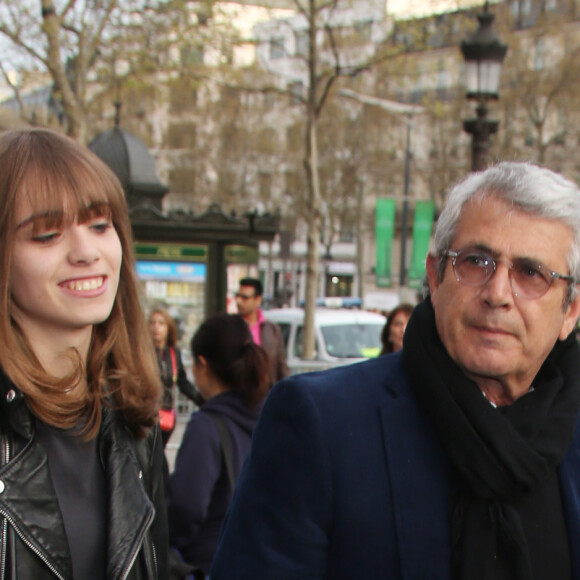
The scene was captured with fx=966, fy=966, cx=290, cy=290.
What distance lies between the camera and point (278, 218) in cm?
1435

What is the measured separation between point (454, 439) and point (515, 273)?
1.30 feet

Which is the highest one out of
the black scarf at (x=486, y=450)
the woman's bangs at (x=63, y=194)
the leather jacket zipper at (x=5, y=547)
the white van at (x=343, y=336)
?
the woman's bangs at (x=63, y=194)

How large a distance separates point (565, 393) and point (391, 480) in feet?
1.57

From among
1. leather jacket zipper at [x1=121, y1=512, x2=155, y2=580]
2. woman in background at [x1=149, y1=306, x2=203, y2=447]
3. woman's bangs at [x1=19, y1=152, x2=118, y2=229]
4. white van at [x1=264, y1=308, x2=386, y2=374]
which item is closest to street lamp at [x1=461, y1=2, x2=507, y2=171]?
woman in background at [x1=149, y1=306, x2=203, y2=447]

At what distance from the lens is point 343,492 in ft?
6.79

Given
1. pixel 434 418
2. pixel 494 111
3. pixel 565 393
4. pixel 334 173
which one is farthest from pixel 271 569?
pixel 334 173

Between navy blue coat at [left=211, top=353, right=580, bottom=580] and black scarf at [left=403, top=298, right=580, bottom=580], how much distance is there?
0.19 ft

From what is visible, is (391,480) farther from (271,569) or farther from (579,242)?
(579,242)

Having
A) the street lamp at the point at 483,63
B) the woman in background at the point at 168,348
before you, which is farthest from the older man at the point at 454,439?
the street lamp at the point at 483,63

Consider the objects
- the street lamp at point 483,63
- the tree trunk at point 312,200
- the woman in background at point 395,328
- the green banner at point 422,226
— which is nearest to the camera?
the woman in background at point 395,328

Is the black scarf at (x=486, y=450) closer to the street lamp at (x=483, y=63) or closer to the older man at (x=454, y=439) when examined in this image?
the older man at (x=454, y=439)

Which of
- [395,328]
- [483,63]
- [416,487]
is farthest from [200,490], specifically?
[483,63]

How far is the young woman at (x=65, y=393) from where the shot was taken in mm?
2062

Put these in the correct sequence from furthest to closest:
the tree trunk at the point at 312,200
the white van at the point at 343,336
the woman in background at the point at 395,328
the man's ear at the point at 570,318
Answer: the tree trunk at the point at 312,200, the white van at the point at 343,336, the woman in background at the point at 395,328, the man's ear at the point at 570,318
